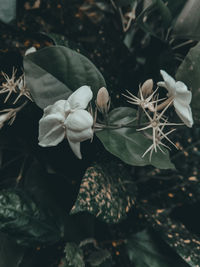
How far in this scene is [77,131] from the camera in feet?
1.14

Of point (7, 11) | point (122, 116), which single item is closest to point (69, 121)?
point (122, 116)

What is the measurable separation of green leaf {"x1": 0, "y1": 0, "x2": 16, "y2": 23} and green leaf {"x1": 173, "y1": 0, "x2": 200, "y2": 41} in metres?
0.25

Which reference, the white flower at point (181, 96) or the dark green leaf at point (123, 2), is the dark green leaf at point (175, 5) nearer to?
the dark green leaf at point (123, 2)

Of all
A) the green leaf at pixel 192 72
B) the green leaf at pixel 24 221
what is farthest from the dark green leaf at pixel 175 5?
the green leaf at pixel 24 221

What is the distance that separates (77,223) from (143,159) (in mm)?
191

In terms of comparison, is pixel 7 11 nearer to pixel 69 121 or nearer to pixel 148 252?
pixel 69 121

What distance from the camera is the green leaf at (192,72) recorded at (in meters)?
0.40

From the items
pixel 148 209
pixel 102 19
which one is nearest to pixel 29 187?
pixel 148 209

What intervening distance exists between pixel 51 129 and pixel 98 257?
232 millimetres

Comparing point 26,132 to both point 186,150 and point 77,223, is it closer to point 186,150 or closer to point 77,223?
point 77,223

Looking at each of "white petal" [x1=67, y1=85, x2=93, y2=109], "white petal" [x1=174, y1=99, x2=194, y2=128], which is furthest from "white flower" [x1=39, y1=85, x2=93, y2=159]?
"white petal" [x1=174, y1=99, x2=194, y2=128]

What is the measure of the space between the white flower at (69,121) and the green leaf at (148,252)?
22 cm

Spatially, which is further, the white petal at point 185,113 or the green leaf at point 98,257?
the green leaf at point 98,257

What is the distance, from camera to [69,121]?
0.35 m
